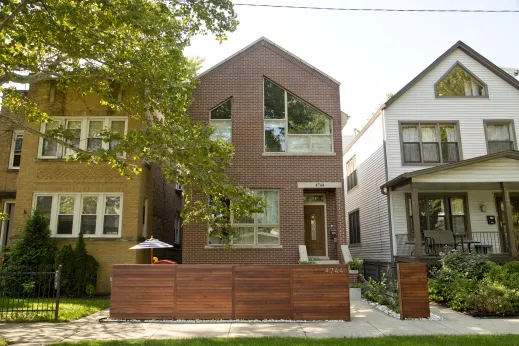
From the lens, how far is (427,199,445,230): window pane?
52.7 feet

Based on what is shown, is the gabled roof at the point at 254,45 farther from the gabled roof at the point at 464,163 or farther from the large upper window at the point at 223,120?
the gabled roof at the point at 464,163

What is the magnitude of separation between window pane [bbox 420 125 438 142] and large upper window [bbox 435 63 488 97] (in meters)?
1.46

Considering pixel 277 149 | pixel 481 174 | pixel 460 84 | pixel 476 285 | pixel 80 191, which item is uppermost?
pixel 460 84

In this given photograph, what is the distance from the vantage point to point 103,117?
15797 millimetres

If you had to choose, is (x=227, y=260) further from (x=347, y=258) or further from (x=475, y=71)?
(x=475, y=71)

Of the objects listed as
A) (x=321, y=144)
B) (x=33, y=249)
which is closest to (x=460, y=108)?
(x=321, y=144)

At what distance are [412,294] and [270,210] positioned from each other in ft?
20.9

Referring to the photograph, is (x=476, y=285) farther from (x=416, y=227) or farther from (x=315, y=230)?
(x=315, y=230)

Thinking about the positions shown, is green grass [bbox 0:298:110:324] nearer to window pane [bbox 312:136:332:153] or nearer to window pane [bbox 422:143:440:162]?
window pane [bbox 312:136:332:153]

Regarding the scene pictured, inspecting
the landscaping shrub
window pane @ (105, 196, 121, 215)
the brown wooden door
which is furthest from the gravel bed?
window pane @ (105, 196, 121, 215)

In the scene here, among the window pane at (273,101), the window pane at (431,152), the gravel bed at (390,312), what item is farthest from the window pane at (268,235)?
the window pane at (431,152)

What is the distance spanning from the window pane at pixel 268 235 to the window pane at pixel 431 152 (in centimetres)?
680


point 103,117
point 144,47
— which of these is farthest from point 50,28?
point 103,117

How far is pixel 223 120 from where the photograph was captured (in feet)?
51.7
